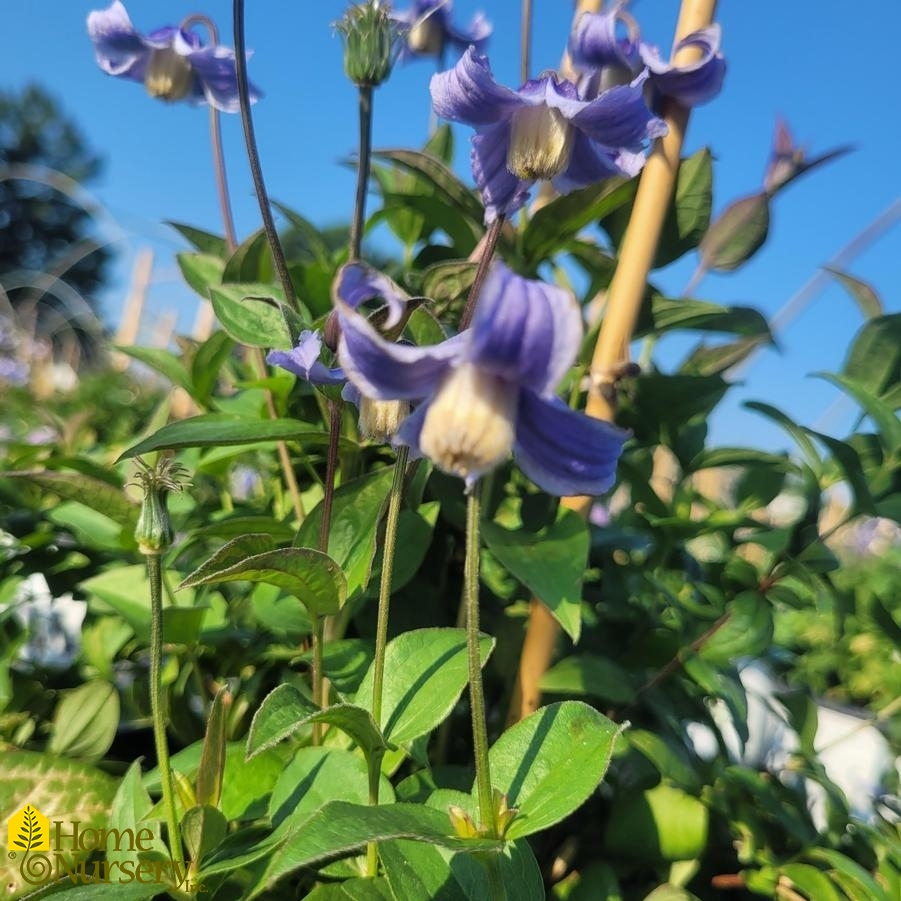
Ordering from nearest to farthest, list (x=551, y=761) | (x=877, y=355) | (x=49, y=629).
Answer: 1. (x=551, y=761)
2. (x=877, y=355)
3. (x=49, y=629)

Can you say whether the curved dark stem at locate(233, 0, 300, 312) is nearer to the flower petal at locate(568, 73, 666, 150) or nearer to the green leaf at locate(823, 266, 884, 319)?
the flower petal at locate(568, 73, 666, 150)

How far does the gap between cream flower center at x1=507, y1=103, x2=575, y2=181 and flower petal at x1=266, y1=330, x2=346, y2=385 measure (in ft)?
0.47

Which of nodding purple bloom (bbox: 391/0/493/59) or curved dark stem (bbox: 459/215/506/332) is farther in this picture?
nodding purple bloom (bbox: 391/0/493/59)

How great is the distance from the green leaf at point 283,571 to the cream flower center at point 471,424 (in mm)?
92

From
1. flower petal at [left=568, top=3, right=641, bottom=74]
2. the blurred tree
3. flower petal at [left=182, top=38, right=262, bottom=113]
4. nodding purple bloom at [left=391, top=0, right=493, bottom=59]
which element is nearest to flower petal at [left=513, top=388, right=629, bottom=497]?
flower petal at [left=568, top=3, right=641, bottom=74]

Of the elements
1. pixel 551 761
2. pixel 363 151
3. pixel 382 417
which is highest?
pixel 363 151

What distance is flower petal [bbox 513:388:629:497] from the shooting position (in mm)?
250

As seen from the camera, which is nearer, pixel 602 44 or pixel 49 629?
pixel 602 44

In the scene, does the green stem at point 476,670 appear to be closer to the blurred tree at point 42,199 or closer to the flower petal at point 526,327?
the flower petal at point 526,327

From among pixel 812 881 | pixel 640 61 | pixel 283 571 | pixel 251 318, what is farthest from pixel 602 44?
pixel 812 881

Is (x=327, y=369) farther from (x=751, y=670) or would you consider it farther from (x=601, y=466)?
(x=751, y=670)

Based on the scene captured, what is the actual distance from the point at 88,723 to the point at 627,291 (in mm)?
462

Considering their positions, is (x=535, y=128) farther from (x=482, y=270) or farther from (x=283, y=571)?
(x=283, y=571)

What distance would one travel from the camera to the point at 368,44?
39 cm
